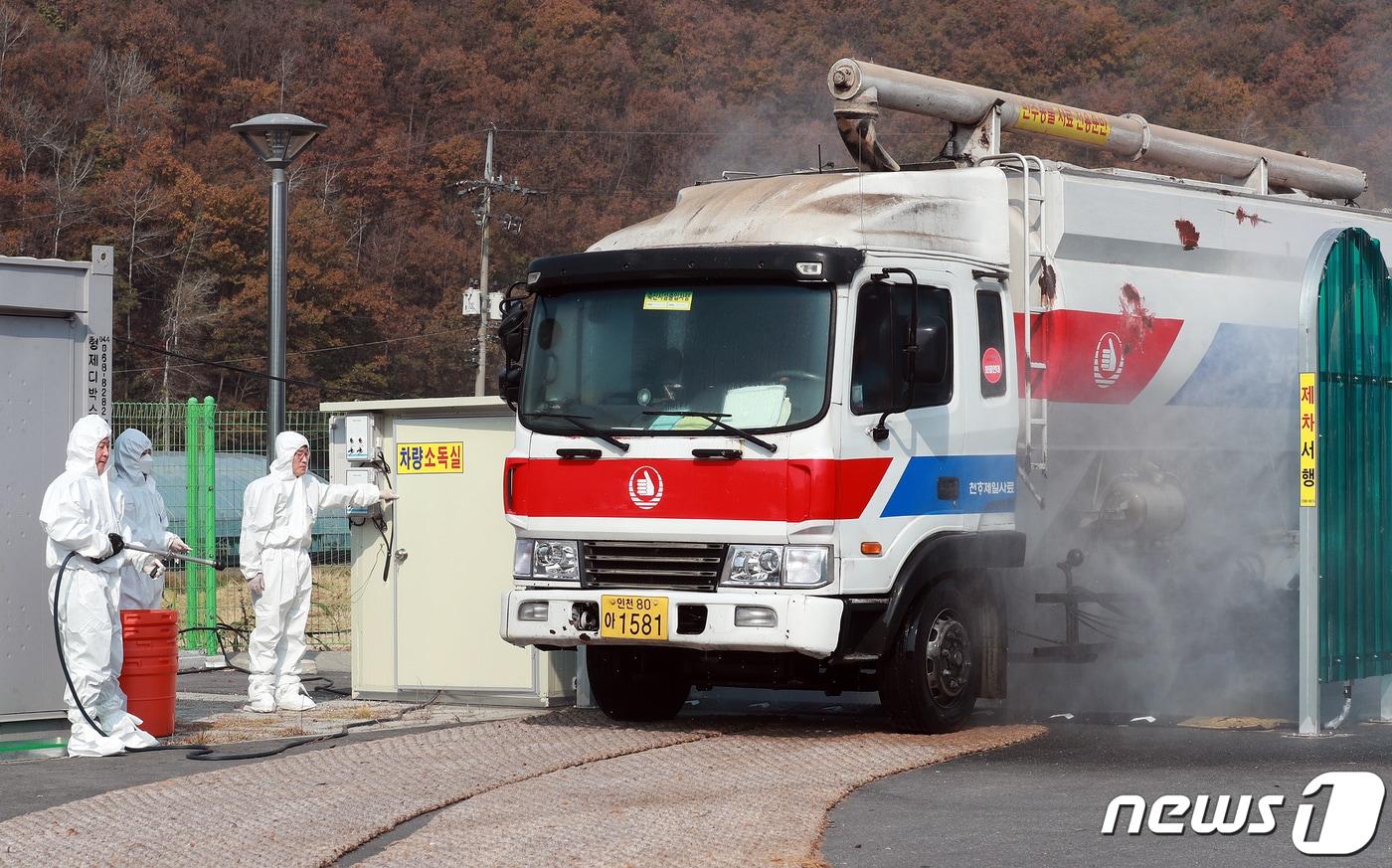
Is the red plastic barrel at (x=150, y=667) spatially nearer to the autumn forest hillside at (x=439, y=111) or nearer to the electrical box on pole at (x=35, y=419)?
the electrical box on pole at (x=35, y=419)

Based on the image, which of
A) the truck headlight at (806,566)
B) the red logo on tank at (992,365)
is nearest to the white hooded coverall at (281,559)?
the truck headlight at (806,566)

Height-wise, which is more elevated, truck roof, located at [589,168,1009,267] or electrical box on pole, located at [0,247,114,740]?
truck roof, located at [589,168,1009,267]

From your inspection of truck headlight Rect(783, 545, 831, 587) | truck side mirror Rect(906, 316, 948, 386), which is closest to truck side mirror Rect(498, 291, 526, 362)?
truck headlight Rect(783, 545, 831, 587)

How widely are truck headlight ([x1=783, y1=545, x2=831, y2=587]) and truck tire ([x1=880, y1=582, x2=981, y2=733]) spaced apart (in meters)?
0.78

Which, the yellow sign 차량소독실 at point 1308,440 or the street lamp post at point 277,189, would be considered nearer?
the yellow sign 차량소독실 at point 1308,440

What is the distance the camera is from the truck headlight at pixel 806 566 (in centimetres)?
995

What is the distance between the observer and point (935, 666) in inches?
418

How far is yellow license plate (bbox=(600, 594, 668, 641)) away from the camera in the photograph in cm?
1009

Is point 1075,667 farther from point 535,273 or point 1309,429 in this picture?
point 535,273

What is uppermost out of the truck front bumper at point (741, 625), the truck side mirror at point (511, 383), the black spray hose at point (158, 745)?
the truck side mirror at point (511, 383)

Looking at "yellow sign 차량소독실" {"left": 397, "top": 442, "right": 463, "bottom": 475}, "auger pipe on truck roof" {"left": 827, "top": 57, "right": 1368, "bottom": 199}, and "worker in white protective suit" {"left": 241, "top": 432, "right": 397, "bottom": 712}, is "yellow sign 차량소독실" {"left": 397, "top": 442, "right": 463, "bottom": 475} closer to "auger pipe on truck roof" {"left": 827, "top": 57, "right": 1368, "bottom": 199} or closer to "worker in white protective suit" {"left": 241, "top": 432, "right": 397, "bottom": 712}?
"worker in white protective suit" {"left": 241, "top": 432, "right": 397, "bottom": 712}

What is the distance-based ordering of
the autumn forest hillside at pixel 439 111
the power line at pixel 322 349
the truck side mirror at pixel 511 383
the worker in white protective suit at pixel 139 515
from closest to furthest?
the truck side mirror at pixel 511 383, the worker in white protective suit at pixel 139 515, the power line at pixel 322 349, the autumn forest hillside at pixel 439 111

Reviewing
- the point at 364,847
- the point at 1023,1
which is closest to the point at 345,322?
the point at 1023,1

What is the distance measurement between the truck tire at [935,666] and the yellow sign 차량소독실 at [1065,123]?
340cm
